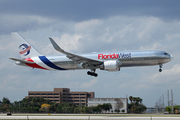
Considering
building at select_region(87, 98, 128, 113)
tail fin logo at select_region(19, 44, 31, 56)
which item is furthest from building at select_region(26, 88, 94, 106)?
tail fin logo at select_region(19, 44, 31, 56)

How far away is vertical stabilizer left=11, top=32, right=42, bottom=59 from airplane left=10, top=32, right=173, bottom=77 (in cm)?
139

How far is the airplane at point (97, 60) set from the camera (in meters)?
50.1

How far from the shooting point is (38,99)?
484 feet

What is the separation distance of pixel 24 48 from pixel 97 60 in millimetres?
20403

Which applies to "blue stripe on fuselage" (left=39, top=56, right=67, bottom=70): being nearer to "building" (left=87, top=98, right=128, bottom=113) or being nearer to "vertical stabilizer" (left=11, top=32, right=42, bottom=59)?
"vertical stabilizer" (left=11, top=32, right=42, bottom=59)

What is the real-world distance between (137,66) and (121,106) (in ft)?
265

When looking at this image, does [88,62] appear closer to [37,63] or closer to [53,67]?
[53,67]

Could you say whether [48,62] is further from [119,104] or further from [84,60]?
[119,104]

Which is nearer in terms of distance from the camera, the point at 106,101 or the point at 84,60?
the point at 84,60

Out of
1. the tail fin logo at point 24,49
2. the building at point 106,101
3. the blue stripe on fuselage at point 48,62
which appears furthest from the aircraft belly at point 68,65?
the building at point 106,101

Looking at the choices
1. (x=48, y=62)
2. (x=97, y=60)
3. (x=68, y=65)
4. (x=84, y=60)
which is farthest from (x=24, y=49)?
(x=97, y=60)

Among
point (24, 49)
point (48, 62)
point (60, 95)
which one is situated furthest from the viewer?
point (60, 95)

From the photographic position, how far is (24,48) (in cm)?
6238

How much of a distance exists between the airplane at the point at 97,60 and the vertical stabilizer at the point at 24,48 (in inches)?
54.6
